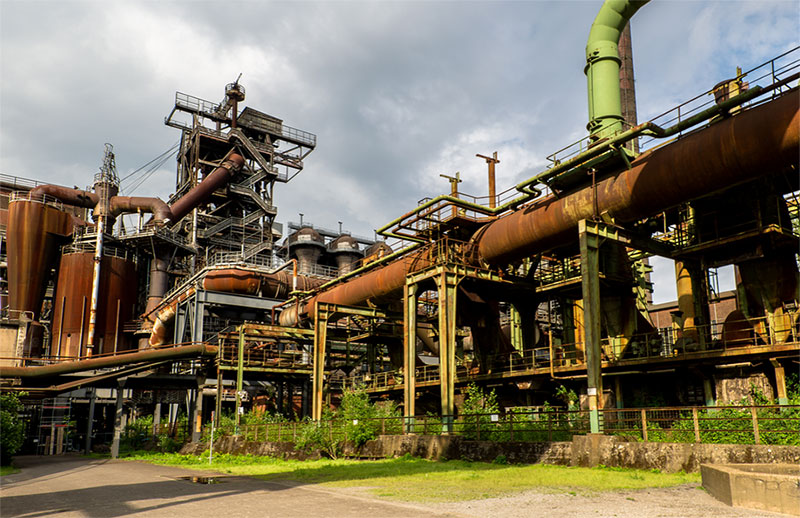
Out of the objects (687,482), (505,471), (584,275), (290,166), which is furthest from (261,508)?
(290,166)

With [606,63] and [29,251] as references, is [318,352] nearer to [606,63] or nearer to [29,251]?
[606,63]

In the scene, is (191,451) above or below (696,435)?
below

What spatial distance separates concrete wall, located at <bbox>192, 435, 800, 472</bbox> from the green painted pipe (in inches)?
455

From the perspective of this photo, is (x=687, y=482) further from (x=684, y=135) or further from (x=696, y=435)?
(x=684, y=135)

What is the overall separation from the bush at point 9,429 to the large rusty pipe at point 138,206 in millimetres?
28180

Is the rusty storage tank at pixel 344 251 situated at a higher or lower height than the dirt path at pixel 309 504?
higher

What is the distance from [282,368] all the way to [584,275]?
867 inches

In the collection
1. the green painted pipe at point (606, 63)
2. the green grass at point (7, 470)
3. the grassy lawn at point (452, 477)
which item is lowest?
the green grass at point (7, 470)

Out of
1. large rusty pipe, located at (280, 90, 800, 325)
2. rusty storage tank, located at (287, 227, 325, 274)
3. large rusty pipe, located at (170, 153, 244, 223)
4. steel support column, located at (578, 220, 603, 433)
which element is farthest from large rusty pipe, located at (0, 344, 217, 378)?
rusty storage tank, located at (287, 227, 325, 274)

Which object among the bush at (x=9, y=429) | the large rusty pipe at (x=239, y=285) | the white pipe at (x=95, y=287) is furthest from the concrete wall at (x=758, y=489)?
the white pipe at (x=95, y=287)

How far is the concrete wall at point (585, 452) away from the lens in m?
13.1

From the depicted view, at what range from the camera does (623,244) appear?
19.7m

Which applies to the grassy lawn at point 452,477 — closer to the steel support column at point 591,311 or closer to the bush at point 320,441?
the bush at point 320,441

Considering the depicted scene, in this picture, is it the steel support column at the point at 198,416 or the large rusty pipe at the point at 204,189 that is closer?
the steel support column at the point at 198,416
